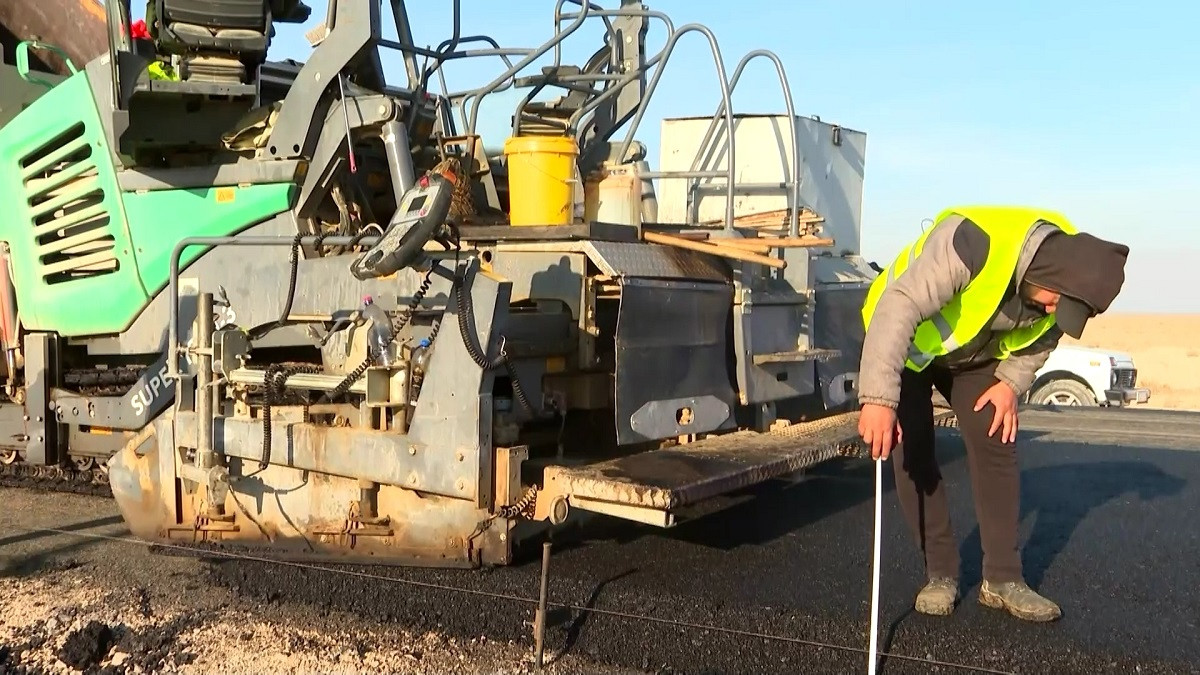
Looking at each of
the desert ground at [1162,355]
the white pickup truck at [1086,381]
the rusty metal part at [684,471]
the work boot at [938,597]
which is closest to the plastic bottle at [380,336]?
the rusty metal part at [684,471]

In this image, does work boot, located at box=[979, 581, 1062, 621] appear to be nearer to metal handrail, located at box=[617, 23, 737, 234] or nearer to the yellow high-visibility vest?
the yellow high-visibility vest

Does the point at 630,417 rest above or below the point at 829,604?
above

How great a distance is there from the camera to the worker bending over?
3402 millimetres

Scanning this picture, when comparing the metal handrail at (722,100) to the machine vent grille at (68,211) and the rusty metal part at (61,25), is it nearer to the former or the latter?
the machine vent grille at (68,211)

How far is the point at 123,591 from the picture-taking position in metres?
4.34

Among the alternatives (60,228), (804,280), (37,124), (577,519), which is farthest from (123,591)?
(804,280)

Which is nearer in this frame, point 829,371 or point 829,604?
point 829,604

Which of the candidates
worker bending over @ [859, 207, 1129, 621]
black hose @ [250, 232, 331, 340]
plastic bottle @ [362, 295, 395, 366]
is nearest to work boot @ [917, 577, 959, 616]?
worker bending over @ [859, 207, 1129, 621]

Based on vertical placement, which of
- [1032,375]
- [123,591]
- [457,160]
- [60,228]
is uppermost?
[457,160]

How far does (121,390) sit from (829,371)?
3820 millimetres

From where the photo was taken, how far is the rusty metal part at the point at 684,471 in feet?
12.1

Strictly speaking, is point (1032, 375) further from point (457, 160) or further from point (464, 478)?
point (457, 160)

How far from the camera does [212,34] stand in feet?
16.8

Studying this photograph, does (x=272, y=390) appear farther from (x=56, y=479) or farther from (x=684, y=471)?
(x=56, y=479)
